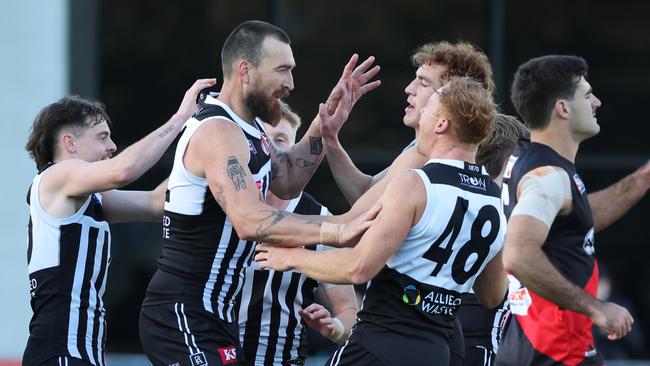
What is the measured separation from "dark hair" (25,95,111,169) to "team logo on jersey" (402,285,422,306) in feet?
6.30

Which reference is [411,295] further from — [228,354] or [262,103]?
[262,103]

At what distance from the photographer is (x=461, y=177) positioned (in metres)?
5.11

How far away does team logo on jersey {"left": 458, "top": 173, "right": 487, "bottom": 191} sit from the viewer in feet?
16.8

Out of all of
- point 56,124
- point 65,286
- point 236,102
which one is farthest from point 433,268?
point 56,124

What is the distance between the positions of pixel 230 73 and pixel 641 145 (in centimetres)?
819

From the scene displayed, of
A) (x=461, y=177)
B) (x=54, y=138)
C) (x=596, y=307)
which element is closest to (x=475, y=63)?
(x=461, y=177)

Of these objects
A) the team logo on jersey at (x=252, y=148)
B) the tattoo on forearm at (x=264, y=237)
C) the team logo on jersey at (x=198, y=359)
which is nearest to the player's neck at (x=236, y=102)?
the team logo on jersey at (x=252, y=148)

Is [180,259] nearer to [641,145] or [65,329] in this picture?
[65,329]

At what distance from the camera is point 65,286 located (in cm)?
581

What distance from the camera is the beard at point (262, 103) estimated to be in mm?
5770

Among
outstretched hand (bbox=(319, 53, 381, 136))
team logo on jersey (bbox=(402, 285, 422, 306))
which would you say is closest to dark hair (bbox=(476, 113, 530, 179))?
outstretched hand (bbox=(319, 53, 381, 136))

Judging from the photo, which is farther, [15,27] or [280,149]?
[15,27]

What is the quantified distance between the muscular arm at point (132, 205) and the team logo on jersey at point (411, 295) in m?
1.61

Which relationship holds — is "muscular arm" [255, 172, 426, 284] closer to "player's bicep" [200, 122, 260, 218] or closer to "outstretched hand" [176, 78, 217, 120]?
"player's bicep" [200, 122, 260, 218]
